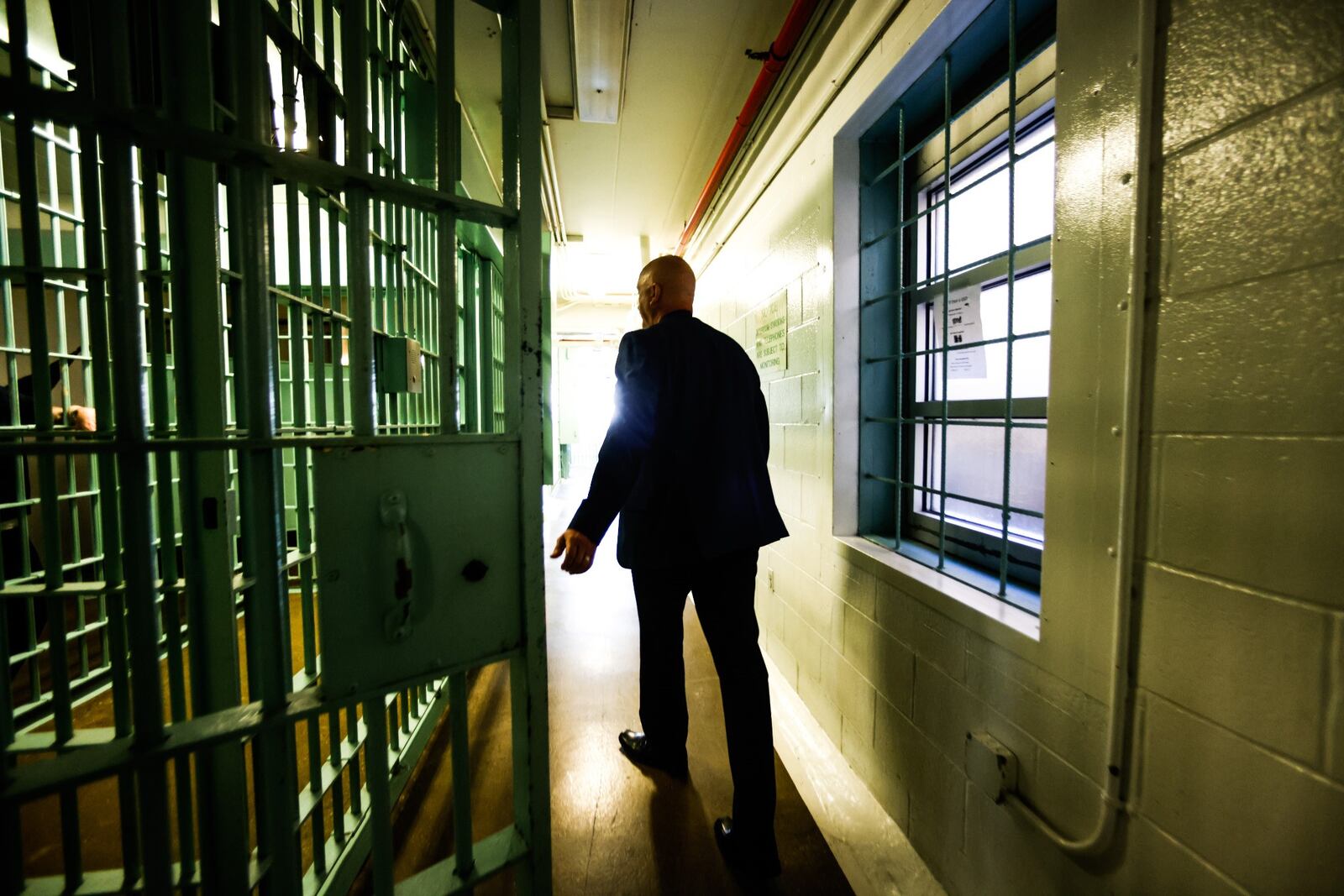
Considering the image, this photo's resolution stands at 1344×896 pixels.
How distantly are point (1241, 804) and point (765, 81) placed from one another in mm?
2507

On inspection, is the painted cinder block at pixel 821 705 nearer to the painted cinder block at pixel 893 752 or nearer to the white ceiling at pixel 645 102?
the painted cinder block at pixel 893 752

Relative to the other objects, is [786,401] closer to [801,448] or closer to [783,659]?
[801,448]

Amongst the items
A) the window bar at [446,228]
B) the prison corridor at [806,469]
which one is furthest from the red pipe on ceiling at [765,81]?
the window bar at [446,228]

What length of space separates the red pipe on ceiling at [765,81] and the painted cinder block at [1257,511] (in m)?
1.81

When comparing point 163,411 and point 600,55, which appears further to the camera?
point 600,55

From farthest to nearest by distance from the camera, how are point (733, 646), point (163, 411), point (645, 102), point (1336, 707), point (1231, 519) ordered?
1. point (645, 102)
2. point (733, 646)
3. point (163, 411)
4. point (1231, 519)
5. point (1336, 707)

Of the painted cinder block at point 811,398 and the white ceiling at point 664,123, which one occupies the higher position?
the white ceiling at point 664,123

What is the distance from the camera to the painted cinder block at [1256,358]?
66 cm

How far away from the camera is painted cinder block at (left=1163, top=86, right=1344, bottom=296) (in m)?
0.66

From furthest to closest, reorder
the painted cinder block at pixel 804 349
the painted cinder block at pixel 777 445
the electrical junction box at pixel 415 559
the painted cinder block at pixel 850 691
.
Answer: the painted cinder block at pixel 777 445
the painted cinder block at pixel 804 349
the painted cinder block at pixel 850 691
the electrical junction box at pixel 415 559

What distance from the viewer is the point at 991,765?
1109 millimetres

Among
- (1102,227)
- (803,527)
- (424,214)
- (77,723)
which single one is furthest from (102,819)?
(1102,227)

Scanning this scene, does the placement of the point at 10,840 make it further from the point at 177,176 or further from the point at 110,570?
the point at 177,176

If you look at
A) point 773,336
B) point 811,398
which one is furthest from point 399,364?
point 773,336
